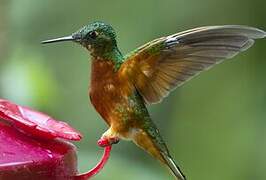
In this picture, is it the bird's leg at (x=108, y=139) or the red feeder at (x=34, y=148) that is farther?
the bird's leg at (x=108, y=139)

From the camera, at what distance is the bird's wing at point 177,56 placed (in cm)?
285

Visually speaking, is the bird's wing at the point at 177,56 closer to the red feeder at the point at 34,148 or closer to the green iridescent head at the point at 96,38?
the green iridescent head at the point at 96,38

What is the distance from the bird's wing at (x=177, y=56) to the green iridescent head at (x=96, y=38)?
91 mm

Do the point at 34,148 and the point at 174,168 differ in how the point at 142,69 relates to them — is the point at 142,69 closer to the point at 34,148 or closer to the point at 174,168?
the point at 174,168

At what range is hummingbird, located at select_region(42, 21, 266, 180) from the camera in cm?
289

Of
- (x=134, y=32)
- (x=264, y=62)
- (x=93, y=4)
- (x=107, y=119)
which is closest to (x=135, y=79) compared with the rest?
(x=107, y=119)

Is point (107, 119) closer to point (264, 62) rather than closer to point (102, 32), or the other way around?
point (102, 32)

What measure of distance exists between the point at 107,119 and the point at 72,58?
3.15 meters

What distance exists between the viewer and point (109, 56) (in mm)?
2979

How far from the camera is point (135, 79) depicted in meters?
3.05

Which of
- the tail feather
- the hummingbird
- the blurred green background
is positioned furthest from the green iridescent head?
the blurred green background

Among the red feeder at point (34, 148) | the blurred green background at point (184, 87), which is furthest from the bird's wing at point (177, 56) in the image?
the blurred green background at point (184, 87)

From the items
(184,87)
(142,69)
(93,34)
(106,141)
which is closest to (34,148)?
(106,141)

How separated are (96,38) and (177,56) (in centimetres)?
31
